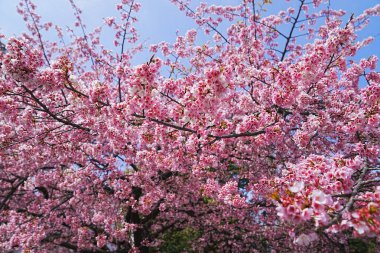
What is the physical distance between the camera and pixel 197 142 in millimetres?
6770

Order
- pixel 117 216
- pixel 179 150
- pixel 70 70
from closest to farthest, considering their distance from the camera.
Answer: pixel 70 70 → pixel 179 150 → pixel 117 216

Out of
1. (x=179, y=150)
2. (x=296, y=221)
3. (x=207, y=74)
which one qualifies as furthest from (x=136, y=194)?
(x=296, y=221)

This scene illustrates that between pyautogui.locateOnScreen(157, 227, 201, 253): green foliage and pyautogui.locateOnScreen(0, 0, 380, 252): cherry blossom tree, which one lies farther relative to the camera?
pyautogui.locateOnScreen(157, 227, 201, 253): green foliage

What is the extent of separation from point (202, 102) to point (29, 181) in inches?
342

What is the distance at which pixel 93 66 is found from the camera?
13.3 meters

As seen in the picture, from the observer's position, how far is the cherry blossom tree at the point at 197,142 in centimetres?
506

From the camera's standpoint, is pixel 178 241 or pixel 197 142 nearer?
pixel 197 142

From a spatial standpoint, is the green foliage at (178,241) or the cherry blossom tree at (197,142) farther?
the green foliage at (178,241)

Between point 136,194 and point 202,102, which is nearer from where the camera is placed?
point 202,102

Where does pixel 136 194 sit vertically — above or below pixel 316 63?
below

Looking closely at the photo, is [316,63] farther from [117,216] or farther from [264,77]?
[117,216]

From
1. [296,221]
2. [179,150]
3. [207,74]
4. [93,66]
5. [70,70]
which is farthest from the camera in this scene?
[93,66]

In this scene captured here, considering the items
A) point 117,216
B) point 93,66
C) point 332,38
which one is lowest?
point 117,216

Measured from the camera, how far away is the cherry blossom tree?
506cm
